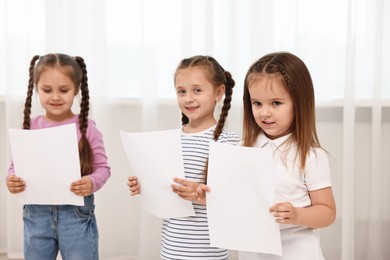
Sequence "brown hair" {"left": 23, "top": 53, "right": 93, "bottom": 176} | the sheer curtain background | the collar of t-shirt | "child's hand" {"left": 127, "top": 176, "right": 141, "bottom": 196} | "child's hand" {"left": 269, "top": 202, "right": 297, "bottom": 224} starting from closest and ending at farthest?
"child's hand" {"left": 269, "top": 202, "right": 297, "bottom": 224}
the collar of t-shirt
"child's hand" {"left": 127, "top": 176, "right": 141, "bottom": 196}
"brown hair" {"left": 23, "top": 53, "right": 93, "bottom": 176}
the sheer curtain background

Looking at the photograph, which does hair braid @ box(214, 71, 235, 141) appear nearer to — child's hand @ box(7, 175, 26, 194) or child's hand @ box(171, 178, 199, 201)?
child's hand @ box(171, 178, 199, 201)

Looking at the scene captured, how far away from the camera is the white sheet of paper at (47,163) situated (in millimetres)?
1628

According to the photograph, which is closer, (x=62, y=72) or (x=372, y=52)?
(x=62, y=72)

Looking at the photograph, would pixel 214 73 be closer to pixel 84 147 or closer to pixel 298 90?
pixel 298 90

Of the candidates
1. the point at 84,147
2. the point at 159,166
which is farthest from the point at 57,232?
the point at 159,166

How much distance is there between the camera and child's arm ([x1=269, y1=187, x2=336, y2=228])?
1.30m

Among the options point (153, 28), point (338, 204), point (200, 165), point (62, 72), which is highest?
point (153, 28)

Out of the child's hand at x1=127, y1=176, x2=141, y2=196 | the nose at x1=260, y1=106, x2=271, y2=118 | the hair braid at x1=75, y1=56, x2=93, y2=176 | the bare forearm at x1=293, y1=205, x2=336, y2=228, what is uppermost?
the nose at x1=260, y1=106, x2=271, y2=118

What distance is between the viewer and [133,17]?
7.95 feet

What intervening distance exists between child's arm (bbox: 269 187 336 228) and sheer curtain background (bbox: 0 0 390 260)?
37.0 inches

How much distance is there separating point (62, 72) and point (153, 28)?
2.56 ft

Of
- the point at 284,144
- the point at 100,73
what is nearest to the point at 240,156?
the point at 284,144

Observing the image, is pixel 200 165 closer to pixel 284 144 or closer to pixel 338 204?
pixel 284 144

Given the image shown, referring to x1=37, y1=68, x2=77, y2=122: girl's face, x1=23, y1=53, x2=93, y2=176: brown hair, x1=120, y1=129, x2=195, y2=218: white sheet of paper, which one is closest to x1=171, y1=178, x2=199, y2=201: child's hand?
x1=120, y1=129, x2=195, y2=218: white sheet of paper
